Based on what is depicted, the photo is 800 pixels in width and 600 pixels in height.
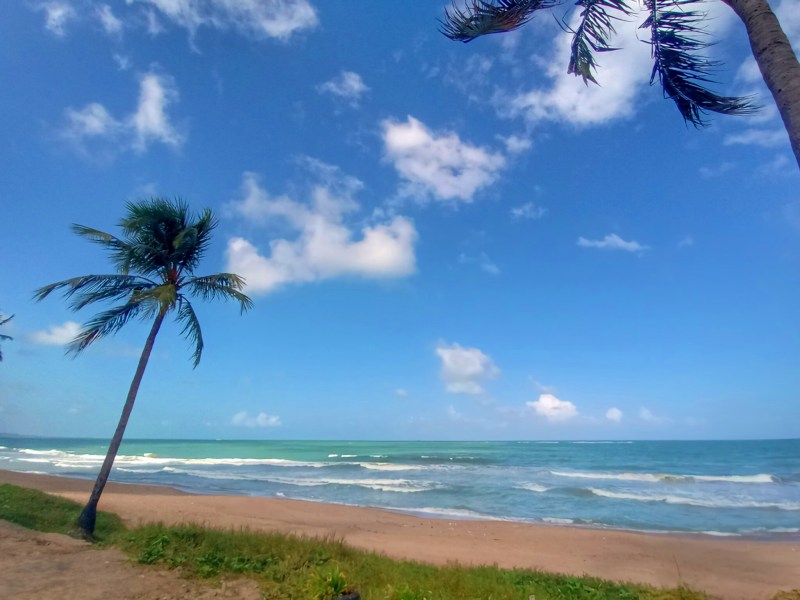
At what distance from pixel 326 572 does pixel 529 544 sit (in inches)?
328

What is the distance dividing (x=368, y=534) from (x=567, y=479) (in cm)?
2145

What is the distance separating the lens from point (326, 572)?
21.2 ft

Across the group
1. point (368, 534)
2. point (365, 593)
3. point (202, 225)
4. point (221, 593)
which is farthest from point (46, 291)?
→ point (368, 534)

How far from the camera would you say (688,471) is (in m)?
38.1

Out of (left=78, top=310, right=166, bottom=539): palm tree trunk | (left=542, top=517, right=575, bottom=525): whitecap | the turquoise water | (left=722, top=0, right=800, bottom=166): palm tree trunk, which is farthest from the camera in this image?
the turquoise water

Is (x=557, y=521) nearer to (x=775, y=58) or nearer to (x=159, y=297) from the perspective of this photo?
(x=159, y=297)

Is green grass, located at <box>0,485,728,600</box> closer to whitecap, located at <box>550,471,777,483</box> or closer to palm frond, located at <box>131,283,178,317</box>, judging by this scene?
palm frond, located at <box>131,283,178,317</box>

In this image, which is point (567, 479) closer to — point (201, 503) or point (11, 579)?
point (201, 503)

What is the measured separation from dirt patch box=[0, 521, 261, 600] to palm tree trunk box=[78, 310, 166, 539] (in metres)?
1.14

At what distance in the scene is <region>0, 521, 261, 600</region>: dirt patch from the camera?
19.7 feet

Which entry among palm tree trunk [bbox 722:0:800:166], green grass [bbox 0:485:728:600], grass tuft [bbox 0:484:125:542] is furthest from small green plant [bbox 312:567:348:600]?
palm tree trunk [bbox 722:0:800:166]

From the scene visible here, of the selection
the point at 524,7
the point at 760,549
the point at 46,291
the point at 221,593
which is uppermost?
the point at 524,7

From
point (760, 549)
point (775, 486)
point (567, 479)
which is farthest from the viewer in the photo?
point (567, 479)

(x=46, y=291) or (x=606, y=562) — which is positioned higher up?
(x=46, y=291)
